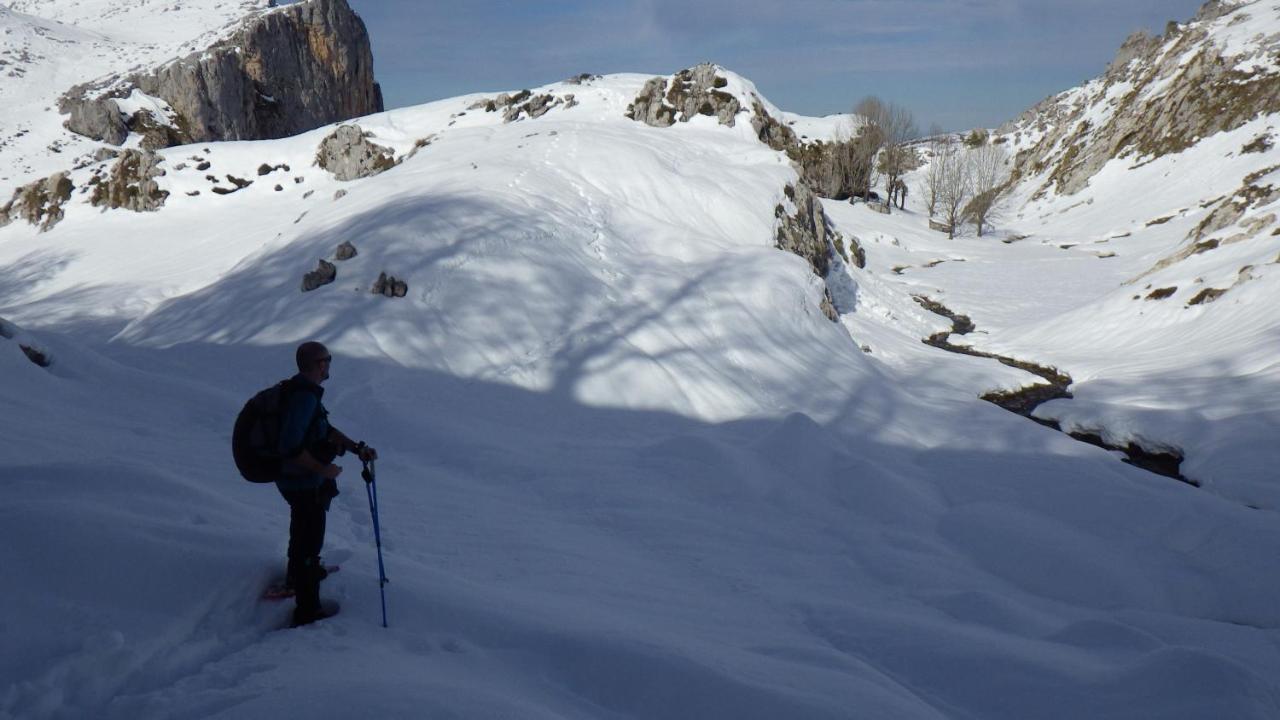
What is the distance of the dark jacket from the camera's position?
370cm

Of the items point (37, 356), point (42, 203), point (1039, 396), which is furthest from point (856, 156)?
point (37, 356)

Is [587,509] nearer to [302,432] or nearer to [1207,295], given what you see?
[302,432]

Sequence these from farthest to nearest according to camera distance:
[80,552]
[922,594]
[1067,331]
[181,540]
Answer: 1. [1067,331]
2. [922,594]
3. [181,540]
4. [80,552]

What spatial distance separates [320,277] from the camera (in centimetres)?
1270

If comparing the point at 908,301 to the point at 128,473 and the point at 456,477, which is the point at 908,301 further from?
the point at 128,473

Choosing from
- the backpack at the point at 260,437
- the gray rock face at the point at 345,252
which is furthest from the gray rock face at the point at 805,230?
the backpack at the point at 260,437

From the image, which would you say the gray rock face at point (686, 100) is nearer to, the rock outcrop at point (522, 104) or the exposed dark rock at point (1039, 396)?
the rock outcrop at point (522, 104)

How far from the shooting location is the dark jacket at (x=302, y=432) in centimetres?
370

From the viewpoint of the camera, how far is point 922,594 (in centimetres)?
642

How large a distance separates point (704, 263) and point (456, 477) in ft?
30.6

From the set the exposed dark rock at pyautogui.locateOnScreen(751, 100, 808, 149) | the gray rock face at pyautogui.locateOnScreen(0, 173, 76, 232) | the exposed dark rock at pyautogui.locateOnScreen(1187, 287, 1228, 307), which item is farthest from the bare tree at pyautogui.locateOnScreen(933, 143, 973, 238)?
the gray rock face at pyautogui.locateOnScreen(0, 173, 76, 232)

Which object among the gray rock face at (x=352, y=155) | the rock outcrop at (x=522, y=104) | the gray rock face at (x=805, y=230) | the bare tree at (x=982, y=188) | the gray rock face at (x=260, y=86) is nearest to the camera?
the gray rock face at (x=805, y=230)

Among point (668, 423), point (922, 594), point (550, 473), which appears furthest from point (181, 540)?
point (668, 423)

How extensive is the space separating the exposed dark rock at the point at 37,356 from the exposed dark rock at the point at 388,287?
4.70m
